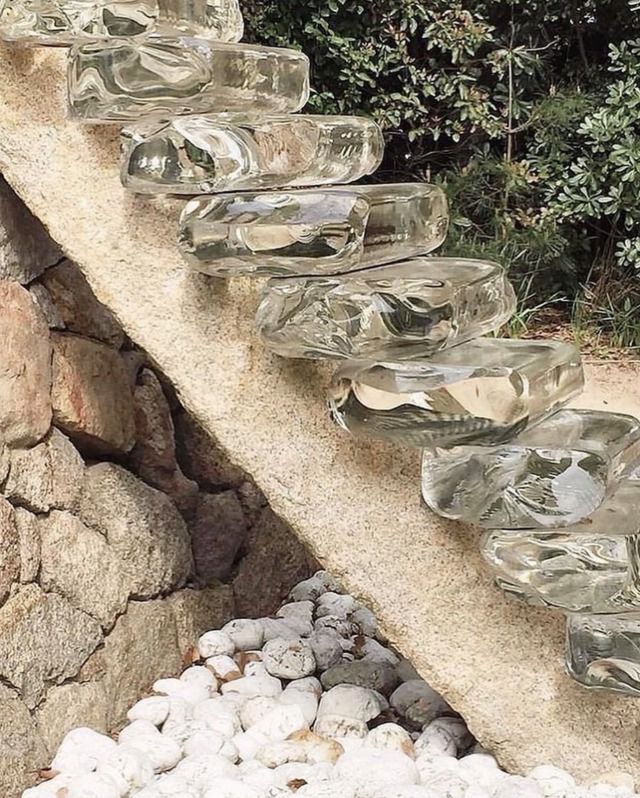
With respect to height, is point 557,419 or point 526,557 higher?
point 557,419

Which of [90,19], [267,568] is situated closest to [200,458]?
[267,568]

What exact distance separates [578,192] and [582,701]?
301cm

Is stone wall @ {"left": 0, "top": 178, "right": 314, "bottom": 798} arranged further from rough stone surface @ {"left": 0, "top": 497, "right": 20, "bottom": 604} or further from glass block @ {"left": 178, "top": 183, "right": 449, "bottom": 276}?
glass block @ {"left": 178, "top": 183, "right": 449, "bottom": 276}

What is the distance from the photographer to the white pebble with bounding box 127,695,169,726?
6.10 ft

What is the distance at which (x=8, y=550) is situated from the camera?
1686mm

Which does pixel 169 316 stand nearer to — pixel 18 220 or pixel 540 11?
pixel 18 220

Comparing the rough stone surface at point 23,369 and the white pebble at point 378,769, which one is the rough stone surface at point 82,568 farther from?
the white pebble at point 378,769

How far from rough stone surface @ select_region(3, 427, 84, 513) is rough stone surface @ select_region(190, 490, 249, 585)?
0.38 m

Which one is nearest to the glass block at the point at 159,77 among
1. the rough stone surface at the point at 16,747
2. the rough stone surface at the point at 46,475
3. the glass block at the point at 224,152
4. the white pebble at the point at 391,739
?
the glass block at the point at 224,152

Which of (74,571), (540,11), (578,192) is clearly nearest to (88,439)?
(74,571)

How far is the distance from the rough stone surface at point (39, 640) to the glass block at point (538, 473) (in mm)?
573

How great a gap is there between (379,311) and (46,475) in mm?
644

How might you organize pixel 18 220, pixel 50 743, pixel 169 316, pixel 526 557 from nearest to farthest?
Answer: pixel 526 557 → pixel 169 316 → pixel 50 743 → pixel 18 220

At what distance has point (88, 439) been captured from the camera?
77.0 inches
